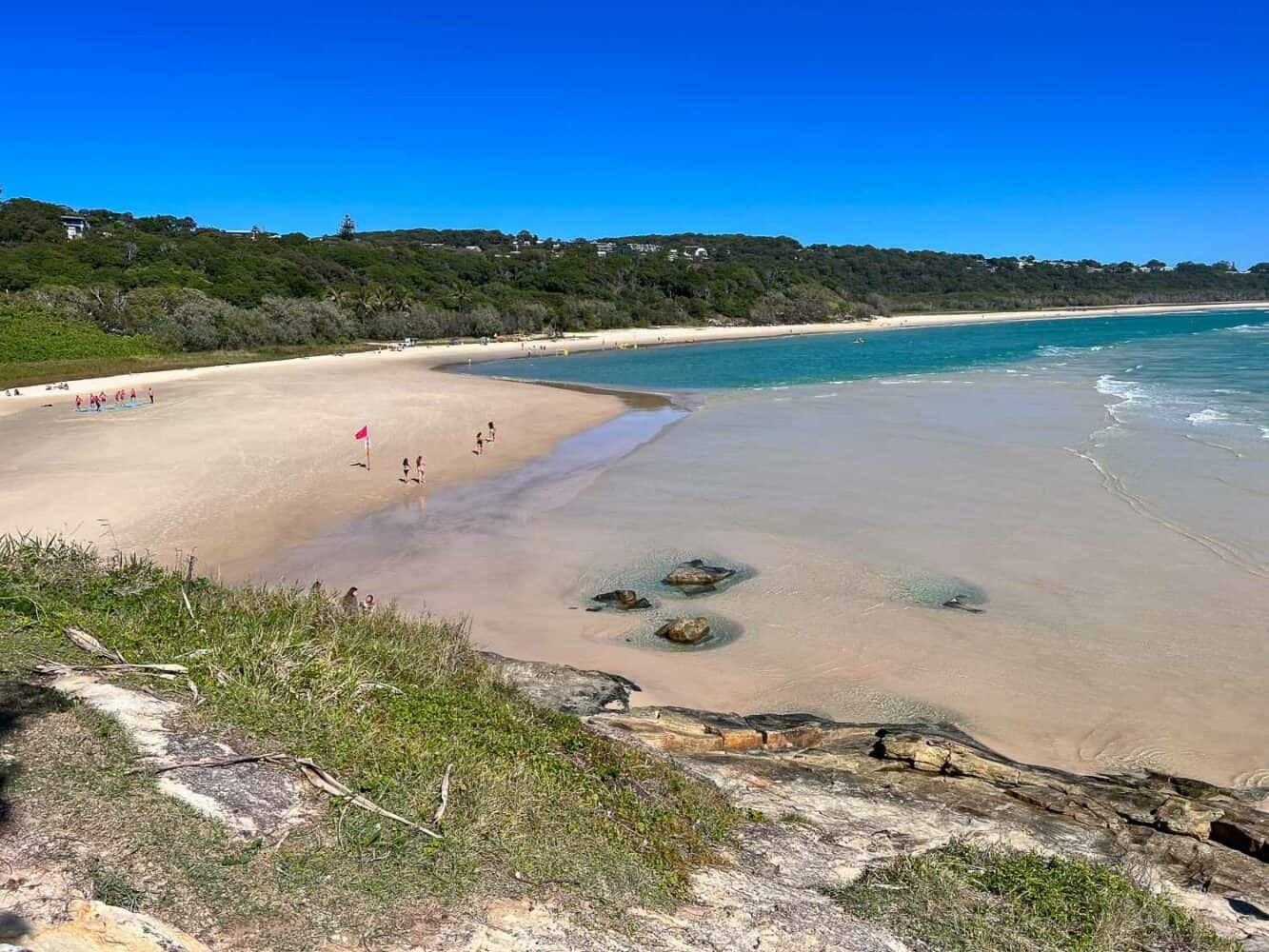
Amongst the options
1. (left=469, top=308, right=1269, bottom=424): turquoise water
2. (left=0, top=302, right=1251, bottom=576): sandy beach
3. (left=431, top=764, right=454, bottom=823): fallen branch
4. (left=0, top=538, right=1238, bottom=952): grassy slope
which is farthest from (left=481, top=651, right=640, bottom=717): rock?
(left=469, top=308, right=1269, bottom=424): turquoise water

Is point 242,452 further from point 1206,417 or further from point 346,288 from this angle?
point 346,288

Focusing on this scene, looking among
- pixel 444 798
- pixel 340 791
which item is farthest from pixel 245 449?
pixel 444 798

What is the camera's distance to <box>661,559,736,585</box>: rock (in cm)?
1614

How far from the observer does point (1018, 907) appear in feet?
19.8

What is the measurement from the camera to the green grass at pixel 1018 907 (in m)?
5.67

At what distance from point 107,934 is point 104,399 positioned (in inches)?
1682

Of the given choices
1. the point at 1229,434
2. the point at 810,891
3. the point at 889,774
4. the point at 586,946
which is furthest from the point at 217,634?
the point at 1229,434

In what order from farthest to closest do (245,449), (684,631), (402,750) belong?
(245,449)
(684,631)
(402,750)

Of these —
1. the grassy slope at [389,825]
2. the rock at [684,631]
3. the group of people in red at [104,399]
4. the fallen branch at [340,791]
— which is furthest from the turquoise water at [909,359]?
the fallen branch at [340,791]

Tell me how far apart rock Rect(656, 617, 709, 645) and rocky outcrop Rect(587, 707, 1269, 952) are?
3.37 metres

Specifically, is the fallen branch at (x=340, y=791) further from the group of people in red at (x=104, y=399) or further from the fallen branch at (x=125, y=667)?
the group of people in red at (x=104, y=399)

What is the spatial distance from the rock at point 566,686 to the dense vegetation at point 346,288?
61001mm

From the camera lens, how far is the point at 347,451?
2886 cm

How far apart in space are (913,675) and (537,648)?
5.64m
